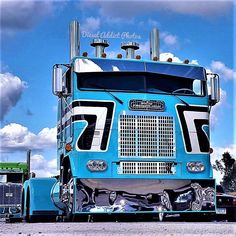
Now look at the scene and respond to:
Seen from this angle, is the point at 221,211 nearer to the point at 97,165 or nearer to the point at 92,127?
the point at 97,165

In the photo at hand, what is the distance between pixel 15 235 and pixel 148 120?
5.17m

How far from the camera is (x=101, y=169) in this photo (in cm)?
1245

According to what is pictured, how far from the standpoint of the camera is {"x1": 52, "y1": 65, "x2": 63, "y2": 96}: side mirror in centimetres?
1270

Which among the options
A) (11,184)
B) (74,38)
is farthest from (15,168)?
(74,38)

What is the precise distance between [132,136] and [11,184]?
13757 millimetres

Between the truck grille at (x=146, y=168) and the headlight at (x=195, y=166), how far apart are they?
373 mm

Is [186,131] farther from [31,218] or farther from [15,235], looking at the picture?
[15,235]

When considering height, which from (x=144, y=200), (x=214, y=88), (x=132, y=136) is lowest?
(x=144, y=200)

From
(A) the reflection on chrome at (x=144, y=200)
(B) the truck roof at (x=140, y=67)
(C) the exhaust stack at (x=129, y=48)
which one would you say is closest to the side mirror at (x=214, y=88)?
(B) the truck roof at (x=140, y=67)

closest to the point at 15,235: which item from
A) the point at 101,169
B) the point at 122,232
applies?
the point at 122,232

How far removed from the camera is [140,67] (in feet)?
42.8

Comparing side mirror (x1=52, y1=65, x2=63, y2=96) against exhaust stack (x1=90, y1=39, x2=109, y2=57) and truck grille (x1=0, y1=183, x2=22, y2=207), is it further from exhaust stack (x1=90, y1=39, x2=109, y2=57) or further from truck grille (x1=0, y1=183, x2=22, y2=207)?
truck grille (x1=0, y1=183, x2=22, y2=207)

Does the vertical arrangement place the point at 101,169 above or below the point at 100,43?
below

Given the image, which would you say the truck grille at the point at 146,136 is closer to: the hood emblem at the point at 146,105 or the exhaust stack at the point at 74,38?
the hood emblem at the point at 146,105
